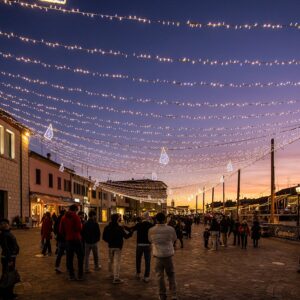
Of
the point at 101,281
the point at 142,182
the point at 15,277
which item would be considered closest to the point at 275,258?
the point at 101,281

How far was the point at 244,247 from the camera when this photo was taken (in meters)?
21.4

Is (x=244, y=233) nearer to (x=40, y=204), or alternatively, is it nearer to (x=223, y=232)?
(x=223, y=232)

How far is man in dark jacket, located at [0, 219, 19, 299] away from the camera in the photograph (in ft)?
27.8

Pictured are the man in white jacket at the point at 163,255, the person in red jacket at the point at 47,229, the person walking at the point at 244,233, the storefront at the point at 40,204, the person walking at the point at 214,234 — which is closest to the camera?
the man in white jacket at the point at 163,255

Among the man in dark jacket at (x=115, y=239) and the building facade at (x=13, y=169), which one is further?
the building facade at (x=13, y=169)

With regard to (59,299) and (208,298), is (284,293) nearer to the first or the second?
(208,298)

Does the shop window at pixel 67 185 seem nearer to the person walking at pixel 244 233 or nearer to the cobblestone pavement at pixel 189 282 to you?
the person walking at pixel 244 233

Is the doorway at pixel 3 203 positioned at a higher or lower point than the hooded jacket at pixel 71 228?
lower

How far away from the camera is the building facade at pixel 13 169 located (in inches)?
1193

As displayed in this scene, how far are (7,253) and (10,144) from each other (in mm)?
24784

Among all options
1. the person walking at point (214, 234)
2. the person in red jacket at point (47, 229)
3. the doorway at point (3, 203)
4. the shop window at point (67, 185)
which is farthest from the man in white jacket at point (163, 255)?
the shop window at point (67, 185)

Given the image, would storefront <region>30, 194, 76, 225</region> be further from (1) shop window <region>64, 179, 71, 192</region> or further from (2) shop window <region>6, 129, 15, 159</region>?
(1) shop window <region>64, 179, 71, 192</region>

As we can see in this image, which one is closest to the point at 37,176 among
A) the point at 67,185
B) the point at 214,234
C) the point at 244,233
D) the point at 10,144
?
the point at 10,144

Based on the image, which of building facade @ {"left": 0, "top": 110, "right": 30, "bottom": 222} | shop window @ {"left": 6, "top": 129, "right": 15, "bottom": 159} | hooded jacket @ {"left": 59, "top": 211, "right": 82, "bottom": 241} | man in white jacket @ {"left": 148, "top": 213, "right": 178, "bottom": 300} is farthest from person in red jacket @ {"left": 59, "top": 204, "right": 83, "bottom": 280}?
shop window @ {"left": 6, "top": 129, "right": 15, "bottom": 159}
